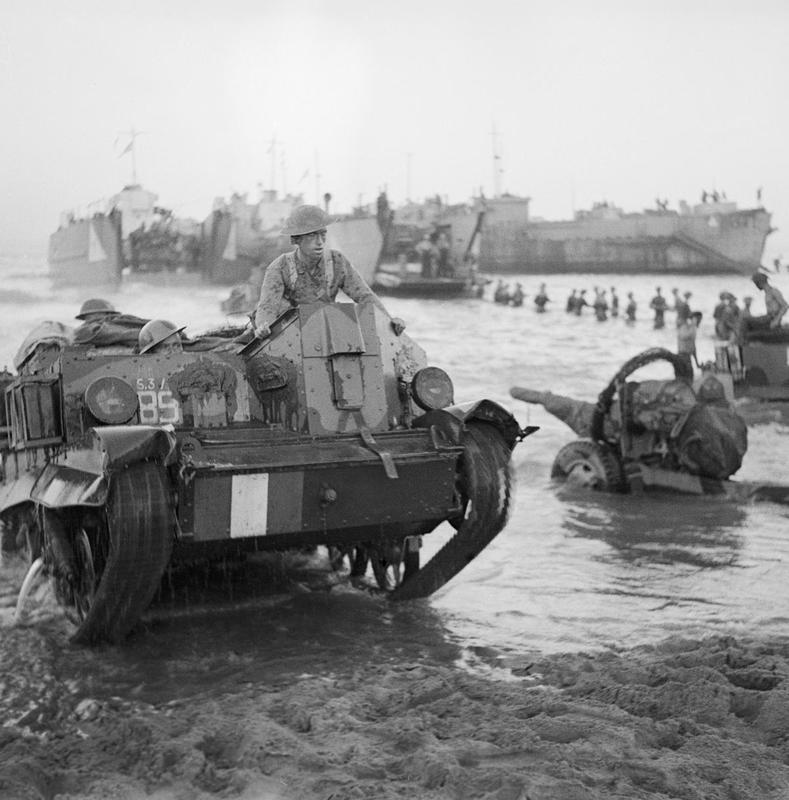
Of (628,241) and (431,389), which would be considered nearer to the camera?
(431,389)

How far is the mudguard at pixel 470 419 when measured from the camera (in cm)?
634

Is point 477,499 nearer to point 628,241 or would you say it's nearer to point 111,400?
point 111,400

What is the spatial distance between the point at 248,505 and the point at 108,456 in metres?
0.70

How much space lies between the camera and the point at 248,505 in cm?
559

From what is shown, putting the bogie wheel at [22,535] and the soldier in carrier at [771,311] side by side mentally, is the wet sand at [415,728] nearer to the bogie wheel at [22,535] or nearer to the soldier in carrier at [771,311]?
the bogie wheel at [22,535]

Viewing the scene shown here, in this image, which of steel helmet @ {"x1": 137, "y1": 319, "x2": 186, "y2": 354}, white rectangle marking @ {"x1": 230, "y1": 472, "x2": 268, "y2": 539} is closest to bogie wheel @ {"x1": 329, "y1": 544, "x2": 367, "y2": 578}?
steel helmet @ {"x1": 137, "y1": 319, "x2": 186, "y2": 354}

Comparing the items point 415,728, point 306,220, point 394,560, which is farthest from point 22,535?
point 415,728

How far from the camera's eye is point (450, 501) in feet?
20.1

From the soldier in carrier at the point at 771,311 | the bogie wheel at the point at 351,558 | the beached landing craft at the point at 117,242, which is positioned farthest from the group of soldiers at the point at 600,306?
the bogie wheel at the point at 351,558

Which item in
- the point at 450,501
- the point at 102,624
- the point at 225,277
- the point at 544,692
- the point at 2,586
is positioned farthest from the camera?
the point at 225,277

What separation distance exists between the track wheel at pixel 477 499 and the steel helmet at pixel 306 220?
4.78ft

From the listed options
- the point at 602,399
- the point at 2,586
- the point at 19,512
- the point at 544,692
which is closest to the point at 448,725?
the point at 544,692

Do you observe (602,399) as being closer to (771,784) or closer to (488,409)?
(488,409)

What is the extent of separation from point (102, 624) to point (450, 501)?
1.83m
